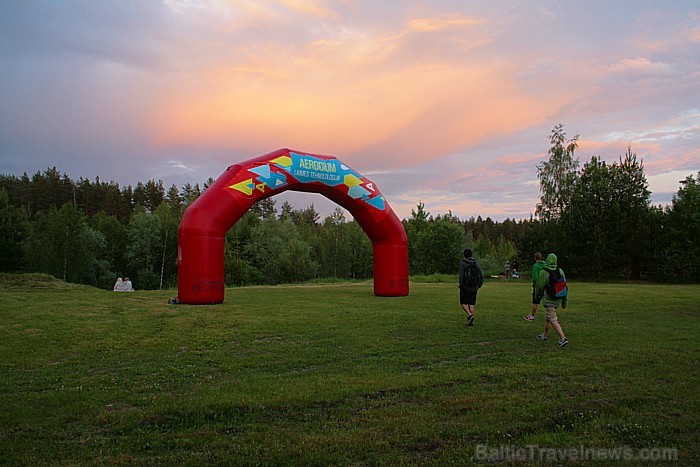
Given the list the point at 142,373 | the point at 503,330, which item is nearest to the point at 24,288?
the point at 142,373

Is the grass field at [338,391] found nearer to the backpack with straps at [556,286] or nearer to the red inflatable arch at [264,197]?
the backpack with straps at [556,286]

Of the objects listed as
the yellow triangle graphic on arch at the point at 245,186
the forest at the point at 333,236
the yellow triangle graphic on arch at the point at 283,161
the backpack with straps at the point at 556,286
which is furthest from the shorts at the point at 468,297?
the forest at the point at 333,236

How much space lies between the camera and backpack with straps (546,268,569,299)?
29.9ft

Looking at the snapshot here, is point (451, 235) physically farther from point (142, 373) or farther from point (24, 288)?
point (142, 373)

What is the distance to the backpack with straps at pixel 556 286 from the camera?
29.9 feet

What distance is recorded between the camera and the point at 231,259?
48469mm

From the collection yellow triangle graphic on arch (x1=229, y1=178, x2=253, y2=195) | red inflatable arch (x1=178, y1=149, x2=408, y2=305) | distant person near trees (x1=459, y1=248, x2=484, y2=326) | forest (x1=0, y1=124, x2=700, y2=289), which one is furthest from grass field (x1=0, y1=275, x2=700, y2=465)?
forest (x1=0, y1=124, x2=700, y2=289)

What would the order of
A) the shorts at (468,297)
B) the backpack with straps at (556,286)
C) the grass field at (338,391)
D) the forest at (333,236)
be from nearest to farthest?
1. the grass field at (338,391)
2. the backpack with straps at (556,286)
3. the shorts at (468,297)
4. the forest at (333,236)

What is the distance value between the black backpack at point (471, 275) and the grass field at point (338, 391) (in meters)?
1.03

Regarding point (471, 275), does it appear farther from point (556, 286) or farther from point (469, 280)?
point (556, 286)

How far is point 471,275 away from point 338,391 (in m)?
6.07

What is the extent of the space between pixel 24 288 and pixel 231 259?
28.7m

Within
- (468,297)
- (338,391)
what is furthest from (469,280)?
(338,391)

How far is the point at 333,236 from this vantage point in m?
60.0
